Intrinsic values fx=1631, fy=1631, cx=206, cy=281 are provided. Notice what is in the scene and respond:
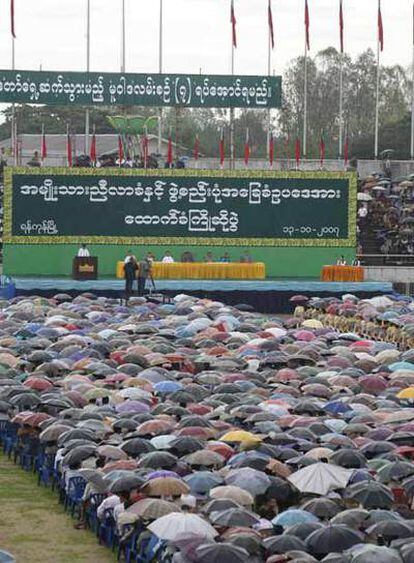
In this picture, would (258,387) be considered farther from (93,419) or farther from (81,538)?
(81,538)

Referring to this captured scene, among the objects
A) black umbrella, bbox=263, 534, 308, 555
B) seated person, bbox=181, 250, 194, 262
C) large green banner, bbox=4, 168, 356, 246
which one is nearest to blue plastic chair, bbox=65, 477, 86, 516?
black umbrella, bbox=263, 534, 308, 555

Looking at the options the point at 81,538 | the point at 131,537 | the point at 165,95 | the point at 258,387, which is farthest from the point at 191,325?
the point at 165,95

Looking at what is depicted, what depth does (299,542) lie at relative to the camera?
47.9 feet

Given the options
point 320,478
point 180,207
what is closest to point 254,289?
point 180,207

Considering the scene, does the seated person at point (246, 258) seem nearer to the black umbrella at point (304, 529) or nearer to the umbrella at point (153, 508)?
the umbrella at point (153, 508)

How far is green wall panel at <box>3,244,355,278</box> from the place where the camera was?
46156mm

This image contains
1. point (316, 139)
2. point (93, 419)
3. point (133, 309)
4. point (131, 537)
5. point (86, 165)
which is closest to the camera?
point (131, 537)

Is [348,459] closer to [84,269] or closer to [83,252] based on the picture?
[84,269]

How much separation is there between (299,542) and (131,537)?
2.38 metres

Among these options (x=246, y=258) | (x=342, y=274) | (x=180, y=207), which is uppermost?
(x=180, y=207)

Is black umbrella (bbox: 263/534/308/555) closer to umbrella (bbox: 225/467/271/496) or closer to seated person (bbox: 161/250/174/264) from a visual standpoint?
umbrella (bbox: 225/467/271/496)

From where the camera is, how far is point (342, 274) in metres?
45.5

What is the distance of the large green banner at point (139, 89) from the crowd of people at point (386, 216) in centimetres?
476

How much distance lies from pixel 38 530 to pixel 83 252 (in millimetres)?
26671
